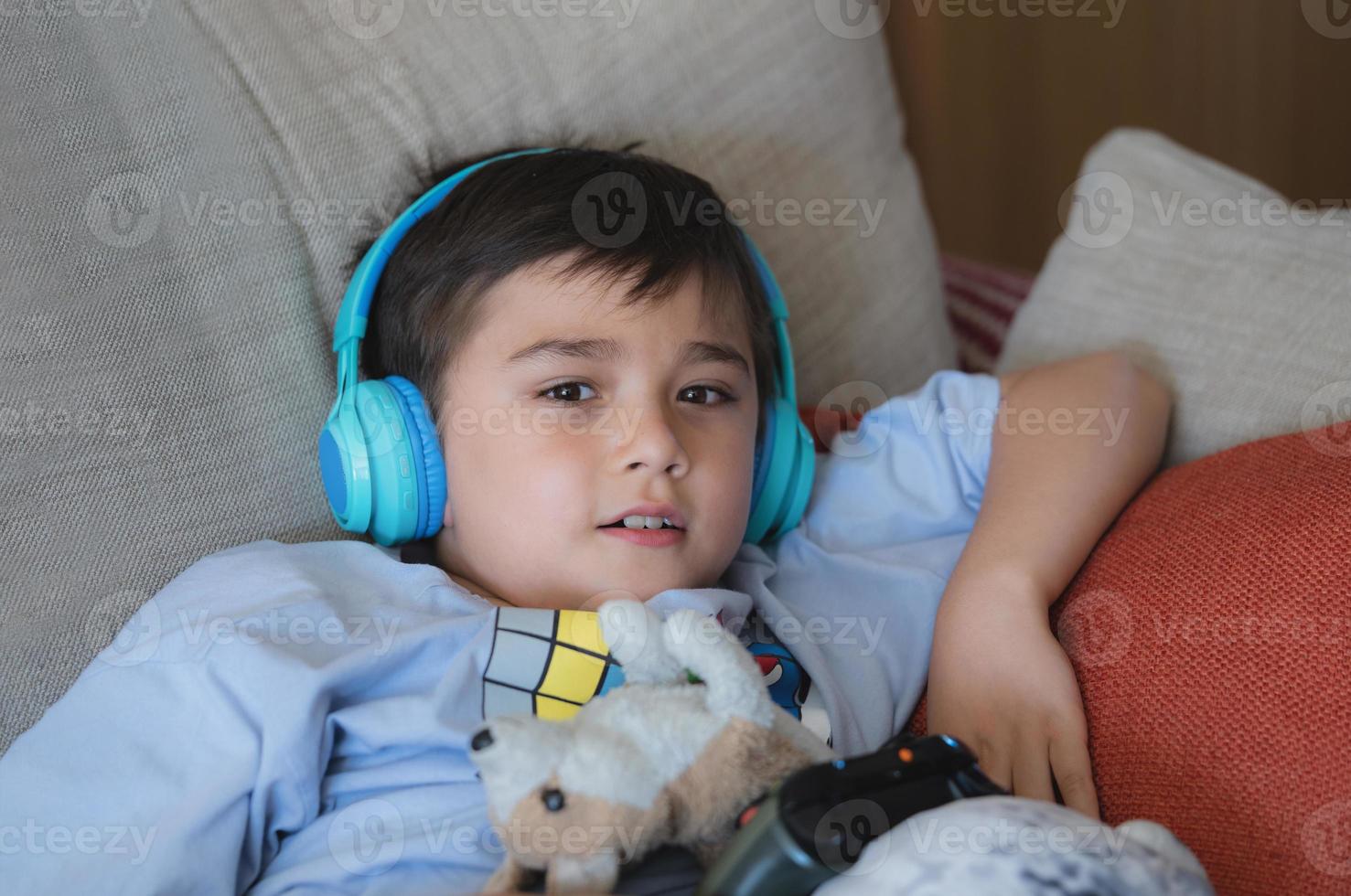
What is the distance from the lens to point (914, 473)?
112 cm

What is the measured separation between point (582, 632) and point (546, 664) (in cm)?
3

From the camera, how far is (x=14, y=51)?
3.04 ft

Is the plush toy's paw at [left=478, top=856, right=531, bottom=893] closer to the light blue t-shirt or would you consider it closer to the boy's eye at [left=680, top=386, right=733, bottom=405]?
the light blue t-shirt

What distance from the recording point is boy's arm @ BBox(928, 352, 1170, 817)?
0.86m

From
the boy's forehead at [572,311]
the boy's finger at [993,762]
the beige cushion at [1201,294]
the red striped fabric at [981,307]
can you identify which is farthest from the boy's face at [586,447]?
the red striped fabric at [981,307]

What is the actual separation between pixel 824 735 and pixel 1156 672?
0.80 feet

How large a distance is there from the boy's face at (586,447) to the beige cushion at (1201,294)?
0.43 meters

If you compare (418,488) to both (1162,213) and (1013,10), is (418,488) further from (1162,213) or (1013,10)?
(1013,10)

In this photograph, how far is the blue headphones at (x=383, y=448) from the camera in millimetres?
908

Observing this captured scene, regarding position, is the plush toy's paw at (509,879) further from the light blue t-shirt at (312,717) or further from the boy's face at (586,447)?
the boy's face at (586,447)

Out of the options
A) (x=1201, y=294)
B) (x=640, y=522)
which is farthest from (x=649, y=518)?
(x=1201, y=294)

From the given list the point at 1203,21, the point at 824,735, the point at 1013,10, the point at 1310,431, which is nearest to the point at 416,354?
the point at 824,735

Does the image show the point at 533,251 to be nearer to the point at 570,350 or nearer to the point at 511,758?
the point at 570,350

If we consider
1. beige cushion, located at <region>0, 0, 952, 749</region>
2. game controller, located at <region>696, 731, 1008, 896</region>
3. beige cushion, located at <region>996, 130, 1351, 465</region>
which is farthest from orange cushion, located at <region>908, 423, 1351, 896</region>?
beige cushion, located at <region>0, 0, 952, 749</region>
